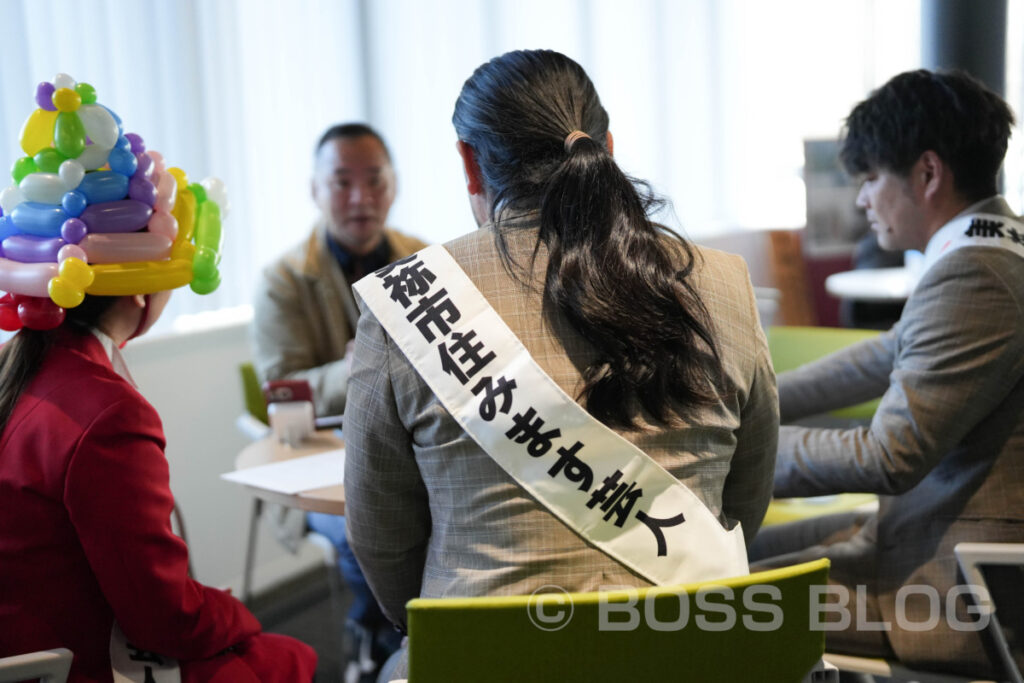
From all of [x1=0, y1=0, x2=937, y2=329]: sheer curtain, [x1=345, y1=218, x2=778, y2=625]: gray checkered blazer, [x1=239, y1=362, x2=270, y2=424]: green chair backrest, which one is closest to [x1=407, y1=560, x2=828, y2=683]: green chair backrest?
[x1=345, y1=218, x2=778, y2=625]: gray checkered blazer

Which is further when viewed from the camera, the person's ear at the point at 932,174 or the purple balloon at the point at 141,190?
the person's ear at the point at 932,174

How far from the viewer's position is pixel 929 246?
1725 mm

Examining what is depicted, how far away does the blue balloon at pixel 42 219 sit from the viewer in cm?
142

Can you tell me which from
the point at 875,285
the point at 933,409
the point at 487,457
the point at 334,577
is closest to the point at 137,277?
the point at 487,457

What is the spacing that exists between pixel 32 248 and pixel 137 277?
151 millimetres

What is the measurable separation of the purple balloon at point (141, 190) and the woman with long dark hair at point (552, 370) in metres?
0.46

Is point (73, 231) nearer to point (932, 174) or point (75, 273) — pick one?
point (75, 273)

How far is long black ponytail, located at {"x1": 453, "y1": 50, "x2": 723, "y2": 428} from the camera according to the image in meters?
1.18

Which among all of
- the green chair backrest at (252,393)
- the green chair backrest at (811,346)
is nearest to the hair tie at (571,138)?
the green chair backrest at (811,346)

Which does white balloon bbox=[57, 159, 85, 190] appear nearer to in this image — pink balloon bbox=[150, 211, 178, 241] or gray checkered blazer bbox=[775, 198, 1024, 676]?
pink balloon bbox=[150, 211, 178, 241]

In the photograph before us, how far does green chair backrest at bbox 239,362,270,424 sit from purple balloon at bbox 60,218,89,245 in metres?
1.38

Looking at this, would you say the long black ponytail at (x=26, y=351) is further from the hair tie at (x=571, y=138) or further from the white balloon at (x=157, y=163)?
the hair tie at (x=571, y=138)

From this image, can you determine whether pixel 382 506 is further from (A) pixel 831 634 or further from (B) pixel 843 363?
(B) pixel 843 363

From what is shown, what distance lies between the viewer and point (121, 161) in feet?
4.83
